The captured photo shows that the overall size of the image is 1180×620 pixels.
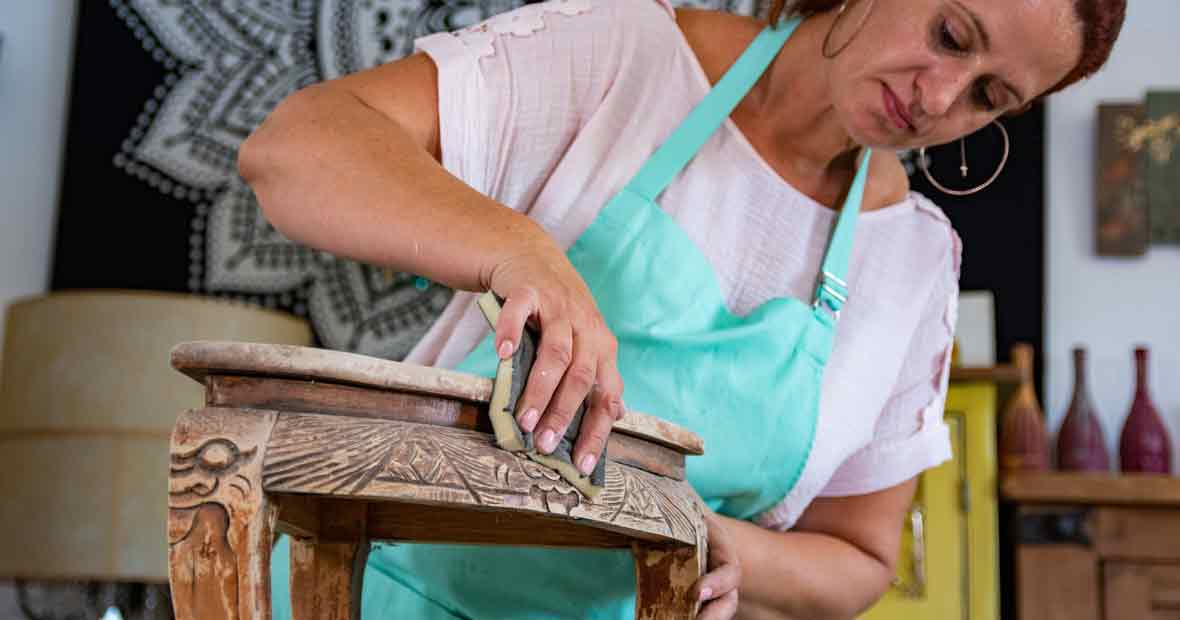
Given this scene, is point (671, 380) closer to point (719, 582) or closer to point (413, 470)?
point (719, 582)

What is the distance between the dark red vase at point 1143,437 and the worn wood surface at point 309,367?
2.51m

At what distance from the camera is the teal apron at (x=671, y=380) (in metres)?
1.00

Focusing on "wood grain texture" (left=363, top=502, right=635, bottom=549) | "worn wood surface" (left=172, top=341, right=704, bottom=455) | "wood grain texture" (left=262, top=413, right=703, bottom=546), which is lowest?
"wood grain texture" (left=363, top=502, right=635, bottom=549)

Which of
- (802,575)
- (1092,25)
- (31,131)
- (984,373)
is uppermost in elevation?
(31,131)

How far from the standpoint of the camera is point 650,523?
27.4 inches

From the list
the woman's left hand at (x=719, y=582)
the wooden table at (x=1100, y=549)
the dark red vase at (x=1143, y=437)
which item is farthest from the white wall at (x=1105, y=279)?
the woman's left hand at (x=719, y=582)

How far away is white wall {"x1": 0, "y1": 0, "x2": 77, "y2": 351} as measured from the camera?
3262mm

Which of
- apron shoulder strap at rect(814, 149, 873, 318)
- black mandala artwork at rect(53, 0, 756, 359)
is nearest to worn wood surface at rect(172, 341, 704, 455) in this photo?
apron shoulder strap at rect(814, 149, 873, 318)

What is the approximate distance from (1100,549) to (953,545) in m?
0.29

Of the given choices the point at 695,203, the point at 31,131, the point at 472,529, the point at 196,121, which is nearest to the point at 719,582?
the point at 472,529

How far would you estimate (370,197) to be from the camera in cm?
78

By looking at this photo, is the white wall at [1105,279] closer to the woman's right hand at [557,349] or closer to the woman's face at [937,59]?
the woman's face at [937,59]

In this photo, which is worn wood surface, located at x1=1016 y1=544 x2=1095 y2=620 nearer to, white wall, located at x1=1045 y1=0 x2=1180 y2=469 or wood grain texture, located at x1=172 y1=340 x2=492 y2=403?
white wall, located at x1=1045 y1=0 x2=1180 y2=469

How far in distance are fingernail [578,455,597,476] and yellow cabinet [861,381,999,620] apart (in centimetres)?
204
